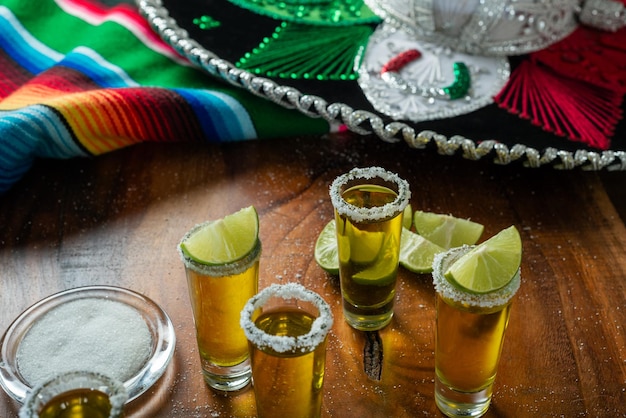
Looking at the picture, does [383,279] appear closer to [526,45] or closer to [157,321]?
[157,321]

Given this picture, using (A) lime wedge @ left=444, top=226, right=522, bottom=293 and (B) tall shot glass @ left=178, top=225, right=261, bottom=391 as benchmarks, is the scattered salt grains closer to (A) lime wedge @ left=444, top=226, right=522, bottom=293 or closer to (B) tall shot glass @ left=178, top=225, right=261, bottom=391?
(B) tall shot glass @ left=178, top=225, right=261, bottom=391

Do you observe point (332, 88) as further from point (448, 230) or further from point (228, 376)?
point (228, 376)

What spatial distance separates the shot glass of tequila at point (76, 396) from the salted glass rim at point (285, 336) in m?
0.12

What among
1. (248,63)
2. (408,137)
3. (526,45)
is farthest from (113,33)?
(526,45)

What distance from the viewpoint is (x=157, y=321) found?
36.4 inches

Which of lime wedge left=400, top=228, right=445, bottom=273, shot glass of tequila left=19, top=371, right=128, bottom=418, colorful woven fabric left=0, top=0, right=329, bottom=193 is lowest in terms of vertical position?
lime wedge left=400, top=228, right=445, bottom=273

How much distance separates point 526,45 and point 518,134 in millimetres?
190

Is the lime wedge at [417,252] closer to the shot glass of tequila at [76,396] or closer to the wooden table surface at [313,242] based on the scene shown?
the wooden table surface at [313,242]

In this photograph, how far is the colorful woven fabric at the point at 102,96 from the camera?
115 centimetres

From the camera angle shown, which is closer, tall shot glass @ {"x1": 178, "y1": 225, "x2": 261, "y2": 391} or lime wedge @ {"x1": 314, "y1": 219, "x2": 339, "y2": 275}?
tall shot glass @ {"x1": 178, "y1": 225, "x2": 261, "y2": 391}

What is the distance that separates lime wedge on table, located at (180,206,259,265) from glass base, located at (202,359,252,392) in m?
0.13

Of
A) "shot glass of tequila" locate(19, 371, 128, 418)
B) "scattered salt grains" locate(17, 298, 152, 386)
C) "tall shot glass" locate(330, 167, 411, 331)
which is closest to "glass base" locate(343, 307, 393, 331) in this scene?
"tall shot glass" locate(330, 167, 411, 331)

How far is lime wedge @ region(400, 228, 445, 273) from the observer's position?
1.00 metres

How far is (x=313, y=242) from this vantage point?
1.04 m
